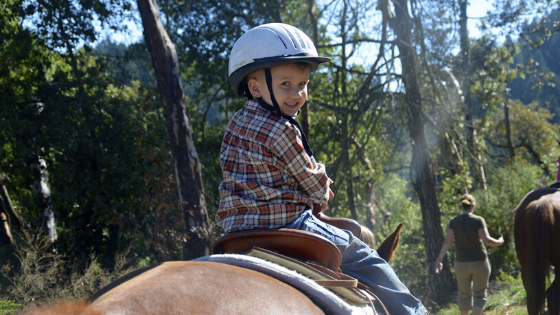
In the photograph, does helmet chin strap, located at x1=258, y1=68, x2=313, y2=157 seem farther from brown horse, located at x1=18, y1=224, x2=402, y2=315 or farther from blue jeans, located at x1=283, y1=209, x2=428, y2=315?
brown horse, located at x1=18, y1=224, x2=402, y2=315

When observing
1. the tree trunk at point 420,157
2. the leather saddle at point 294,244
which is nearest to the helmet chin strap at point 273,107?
the leather saddle at point 294,244

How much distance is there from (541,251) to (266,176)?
504 cm

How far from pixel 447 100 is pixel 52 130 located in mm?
8242

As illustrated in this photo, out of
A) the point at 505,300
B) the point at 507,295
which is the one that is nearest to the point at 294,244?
the point at 505,300

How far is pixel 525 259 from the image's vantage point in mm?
6406

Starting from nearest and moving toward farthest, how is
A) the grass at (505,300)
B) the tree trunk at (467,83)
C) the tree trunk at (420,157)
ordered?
1. the grass at (505,300)
2. the tree trunk at (420,157)
3. the tree trunk at (467,83)

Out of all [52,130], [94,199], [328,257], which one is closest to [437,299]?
[94,199]

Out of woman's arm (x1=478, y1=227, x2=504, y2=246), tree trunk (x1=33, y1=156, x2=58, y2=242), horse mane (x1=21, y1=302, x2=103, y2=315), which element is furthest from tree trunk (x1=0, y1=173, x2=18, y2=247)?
horse mane (x1=21, y1=302, x2=103, y2=315)

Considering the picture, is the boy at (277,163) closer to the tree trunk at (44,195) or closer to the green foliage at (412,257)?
the green foliage at (412,257)

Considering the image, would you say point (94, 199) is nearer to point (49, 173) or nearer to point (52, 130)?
point (49, 173)

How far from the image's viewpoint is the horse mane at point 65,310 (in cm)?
135

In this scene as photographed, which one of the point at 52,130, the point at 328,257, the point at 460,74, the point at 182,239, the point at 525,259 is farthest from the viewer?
the point at 460,74

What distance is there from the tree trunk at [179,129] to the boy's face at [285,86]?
6.61 metres

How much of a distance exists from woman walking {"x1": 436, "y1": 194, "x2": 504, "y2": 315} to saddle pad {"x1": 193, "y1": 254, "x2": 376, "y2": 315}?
20.9ft
